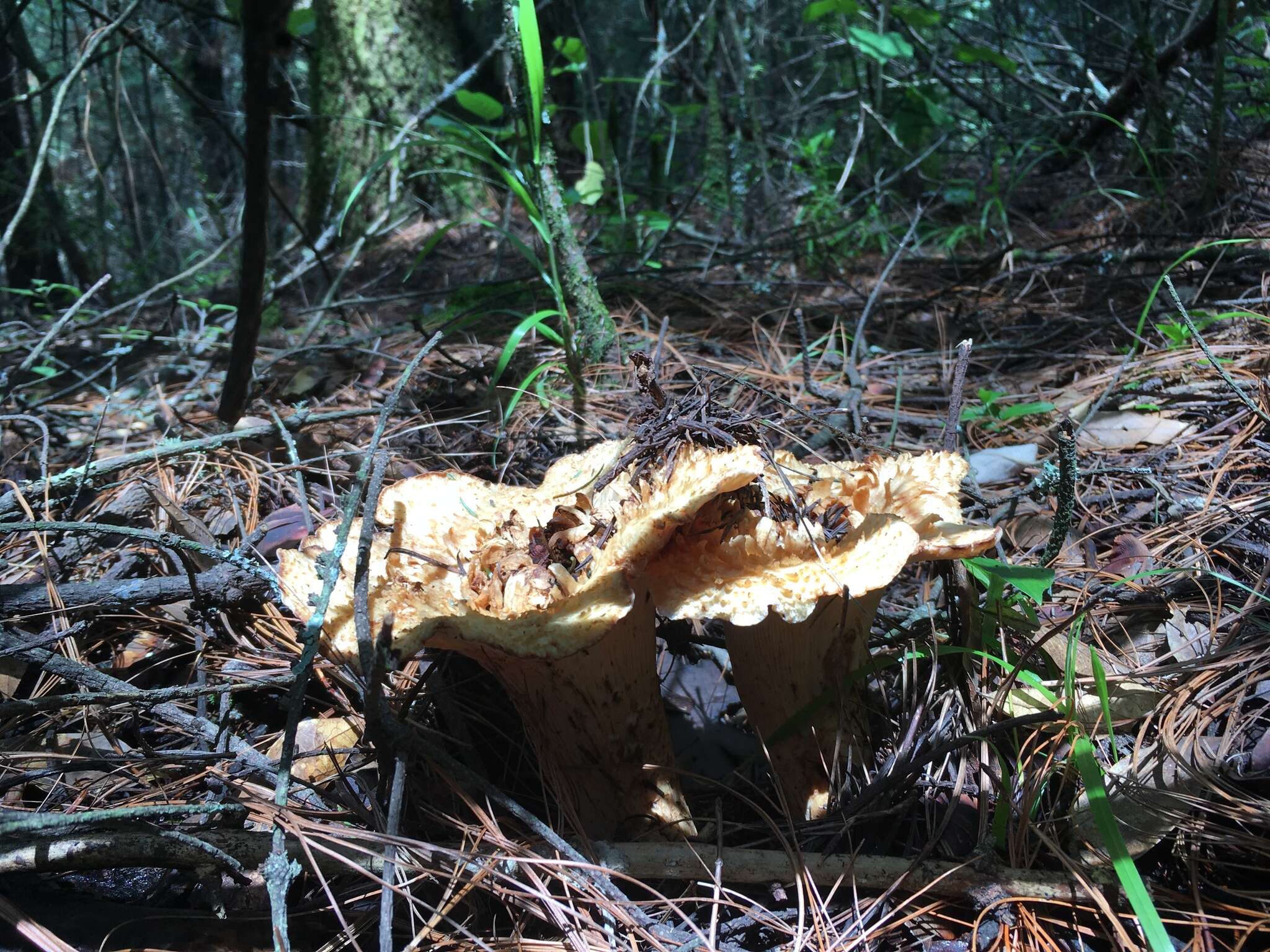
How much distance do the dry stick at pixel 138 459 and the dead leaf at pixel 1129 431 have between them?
249 centimetres

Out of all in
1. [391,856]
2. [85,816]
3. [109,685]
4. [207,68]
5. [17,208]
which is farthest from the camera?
[207,68]

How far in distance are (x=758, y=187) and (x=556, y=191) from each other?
3010mm

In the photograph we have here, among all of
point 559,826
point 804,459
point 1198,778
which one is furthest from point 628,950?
point 804,459

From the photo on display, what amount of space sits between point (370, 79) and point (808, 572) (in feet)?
15.7

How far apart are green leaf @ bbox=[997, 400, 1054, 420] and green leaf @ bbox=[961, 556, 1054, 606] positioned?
1084 mm

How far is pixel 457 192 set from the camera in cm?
489

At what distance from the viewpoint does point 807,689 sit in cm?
169

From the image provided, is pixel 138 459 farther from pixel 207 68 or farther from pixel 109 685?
pixel 207 68

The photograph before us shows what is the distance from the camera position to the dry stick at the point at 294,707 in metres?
1.27

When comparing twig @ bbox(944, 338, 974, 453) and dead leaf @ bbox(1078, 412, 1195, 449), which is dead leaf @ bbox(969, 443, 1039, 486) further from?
twig @ bbox(944, 338, 974, 453)

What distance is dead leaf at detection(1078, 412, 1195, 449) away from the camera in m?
2.55

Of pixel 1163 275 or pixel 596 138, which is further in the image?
pixel 596 138

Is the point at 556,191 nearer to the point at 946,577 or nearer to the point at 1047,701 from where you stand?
the point at 946,577

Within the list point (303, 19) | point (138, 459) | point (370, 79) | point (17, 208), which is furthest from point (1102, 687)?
point (17, 208)
